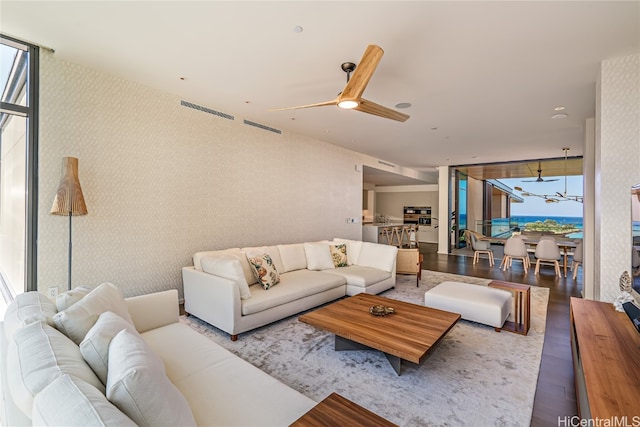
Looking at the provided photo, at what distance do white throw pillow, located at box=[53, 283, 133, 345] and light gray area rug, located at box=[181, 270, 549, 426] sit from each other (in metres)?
1.34

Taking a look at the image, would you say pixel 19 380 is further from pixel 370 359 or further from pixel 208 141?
pixel 208 141

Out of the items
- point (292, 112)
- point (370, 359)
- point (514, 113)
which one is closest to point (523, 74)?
point (514, 113)

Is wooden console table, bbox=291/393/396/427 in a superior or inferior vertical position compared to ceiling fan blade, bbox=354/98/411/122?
inferior

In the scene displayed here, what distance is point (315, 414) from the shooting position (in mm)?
1295

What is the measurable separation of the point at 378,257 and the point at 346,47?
3320 millimetres

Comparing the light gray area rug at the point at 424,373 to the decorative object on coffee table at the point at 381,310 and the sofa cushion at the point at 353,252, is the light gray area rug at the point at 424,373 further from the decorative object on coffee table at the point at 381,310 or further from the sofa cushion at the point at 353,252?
the sofa cushion at the point at 353,252

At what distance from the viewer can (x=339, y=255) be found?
16.2 ft

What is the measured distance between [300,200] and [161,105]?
117 inches

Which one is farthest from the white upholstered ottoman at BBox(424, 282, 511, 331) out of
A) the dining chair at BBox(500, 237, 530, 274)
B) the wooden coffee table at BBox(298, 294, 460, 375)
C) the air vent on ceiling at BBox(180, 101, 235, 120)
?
the air vent on ceiling at BBox(180, 101, 235, 120)

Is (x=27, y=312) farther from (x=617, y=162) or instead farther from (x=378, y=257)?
(x=617, y=162)

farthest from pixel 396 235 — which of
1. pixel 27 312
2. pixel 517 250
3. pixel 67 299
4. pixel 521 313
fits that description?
pixel 27 312

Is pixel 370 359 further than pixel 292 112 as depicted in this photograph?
No

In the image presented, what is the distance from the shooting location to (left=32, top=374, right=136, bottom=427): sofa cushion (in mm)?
778

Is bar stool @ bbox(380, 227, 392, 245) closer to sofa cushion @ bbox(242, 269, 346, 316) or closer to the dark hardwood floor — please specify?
the dark hardwood floor
